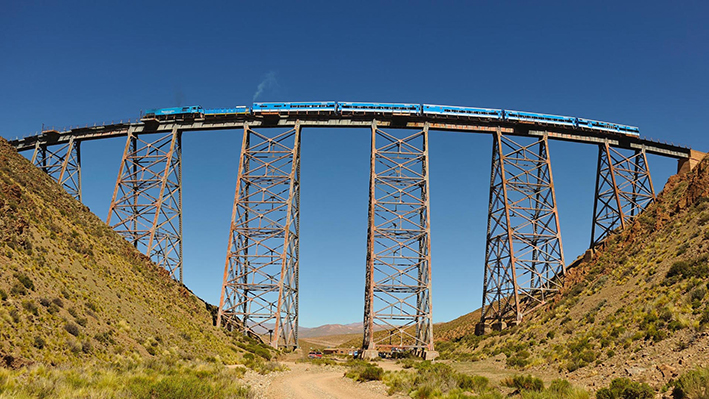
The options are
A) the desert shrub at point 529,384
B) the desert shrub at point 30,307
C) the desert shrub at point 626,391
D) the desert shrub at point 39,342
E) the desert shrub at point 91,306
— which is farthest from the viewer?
the desert shrub at point 91,306

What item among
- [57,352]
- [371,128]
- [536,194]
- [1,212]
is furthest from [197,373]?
[536,194]

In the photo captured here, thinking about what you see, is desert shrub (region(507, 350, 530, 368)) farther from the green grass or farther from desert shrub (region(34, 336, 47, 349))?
desert shrub (region(34, 336, 47, 349))

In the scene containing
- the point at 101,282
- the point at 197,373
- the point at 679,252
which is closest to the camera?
the point at 197,373

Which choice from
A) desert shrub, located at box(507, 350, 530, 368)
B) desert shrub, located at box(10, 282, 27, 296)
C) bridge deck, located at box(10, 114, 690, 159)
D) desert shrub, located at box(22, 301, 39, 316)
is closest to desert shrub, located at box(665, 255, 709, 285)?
desert shrub, located at box(507, 350, 530, 368)

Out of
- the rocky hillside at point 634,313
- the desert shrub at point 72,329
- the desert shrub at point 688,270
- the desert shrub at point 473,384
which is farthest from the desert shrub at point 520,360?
the desert shrub at point 72,329

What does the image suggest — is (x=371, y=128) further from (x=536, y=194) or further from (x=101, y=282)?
(x=101, y=282)

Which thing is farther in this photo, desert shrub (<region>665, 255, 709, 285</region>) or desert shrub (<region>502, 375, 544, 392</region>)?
desert shrub (<region>665, 255, 709, 285</region>)

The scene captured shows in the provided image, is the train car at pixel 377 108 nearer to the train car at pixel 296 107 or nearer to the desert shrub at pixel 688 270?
the train car at pixel 296 107
